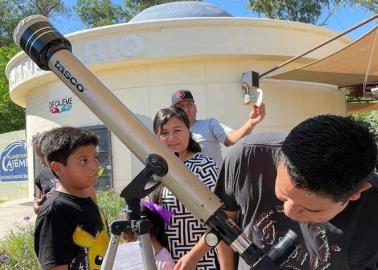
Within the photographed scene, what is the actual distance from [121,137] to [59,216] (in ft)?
2.96

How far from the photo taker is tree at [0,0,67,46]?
30328 mm

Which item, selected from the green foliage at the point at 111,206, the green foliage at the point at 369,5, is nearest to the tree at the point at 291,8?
the green foliage at the point at 369,5

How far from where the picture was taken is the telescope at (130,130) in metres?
1.20

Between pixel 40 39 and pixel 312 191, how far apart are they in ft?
2.64

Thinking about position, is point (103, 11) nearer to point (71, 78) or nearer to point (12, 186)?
point (12, 186)

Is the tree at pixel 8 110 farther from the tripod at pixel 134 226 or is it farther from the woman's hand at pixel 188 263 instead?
the tripod at pixel 134 226

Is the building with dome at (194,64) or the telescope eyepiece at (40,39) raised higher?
the building with dome at (194,64)

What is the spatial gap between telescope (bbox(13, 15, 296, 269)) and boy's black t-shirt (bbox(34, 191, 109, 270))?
88 centimetres

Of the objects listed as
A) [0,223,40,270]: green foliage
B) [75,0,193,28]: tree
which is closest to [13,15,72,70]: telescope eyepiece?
[0,223,40,270]: green foliage

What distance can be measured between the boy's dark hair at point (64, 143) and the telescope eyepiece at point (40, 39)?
0.97 meters

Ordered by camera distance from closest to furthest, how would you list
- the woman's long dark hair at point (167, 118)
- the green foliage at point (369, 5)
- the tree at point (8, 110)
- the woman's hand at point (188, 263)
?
the woman's hand at point (188, 263) < the woman's long dark hair at point (167, 118) < the green foliage at point (369, 5) < the tree at point (8, 110)

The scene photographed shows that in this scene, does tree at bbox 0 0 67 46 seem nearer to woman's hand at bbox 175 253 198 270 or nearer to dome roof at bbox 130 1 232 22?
dome roof at bbox 130 1 232 22

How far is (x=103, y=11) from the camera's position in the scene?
3069cm

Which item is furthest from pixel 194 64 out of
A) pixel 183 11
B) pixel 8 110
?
pixel 8 110
